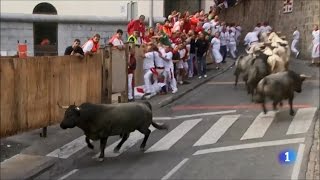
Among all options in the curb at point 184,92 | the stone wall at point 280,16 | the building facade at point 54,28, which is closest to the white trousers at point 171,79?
the curb at point 184,92

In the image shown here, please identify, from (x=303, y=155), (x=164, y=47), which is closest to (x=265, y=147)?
(x=303, y=155)

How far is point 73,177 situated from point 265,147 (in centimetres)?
403

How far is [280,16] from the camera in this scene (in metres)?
33.7

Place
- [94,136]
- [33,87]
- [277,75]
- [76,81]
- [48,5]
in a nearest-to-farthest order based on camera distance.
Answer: [94,136]
[33,87]
[76,81]
[277,75]
[48,5]

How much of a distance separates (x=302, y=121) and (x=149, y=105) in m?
4.40

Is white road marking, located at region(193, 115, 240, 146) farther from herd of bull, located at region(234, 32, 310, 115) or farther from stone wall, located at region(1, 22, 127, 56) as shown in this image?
stone wall, located at region(1, 22, 127, 56)

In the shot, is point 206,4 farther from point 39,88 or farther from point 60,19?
point 39,88

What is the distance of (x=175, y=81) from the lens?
1930 centimetres

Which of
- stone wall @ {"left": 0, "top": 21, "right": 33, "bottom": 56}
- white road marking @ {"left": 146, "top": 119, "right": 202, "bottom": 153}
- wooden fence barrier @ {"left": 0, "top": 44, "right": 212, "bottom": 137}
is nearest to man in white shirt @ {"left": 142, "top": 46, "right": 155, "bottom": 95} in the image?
wooden fence barrier @ {"left": 0, "top": 44, "right": 212, "bottom": 137}

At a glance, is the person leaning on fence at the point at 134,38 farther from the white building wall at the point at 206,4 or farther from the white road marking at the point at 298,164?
the white building wall at the point at 206,4

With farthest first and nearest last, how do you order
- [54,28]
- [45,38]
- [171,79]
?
[54,28], [45,38], [171,79]

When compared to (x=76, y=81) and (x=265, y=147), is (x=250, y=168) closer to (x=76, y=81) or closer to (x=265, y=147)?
(x=265, y=147)

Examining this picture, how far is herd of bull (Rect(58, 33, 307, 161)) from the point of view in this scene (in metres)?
10.6

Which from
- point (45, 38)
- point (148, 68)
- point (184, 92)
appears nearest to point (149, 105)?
point (148, 68)
